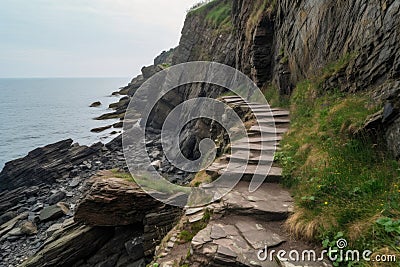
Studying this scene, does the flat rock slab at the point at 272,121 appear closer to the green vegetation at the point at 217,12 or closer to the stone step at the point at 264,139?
the stone step at the point at 264,139

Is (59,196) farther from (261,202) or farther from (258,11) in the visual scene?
(261,202)

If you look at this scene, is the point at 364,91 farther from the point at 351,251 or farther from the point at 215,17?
the point at 215,17

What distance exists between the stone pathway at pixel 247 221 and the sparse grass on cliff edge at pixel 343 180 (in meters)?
0.31

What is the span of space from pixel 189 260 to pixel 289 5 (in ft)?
42.8

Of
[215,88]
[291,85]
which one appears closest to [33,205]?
[215,88]

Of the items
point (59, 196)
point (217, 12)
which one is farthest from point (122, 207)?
point (217, 12)

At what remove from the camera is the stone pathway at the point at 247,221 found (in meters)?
4.16

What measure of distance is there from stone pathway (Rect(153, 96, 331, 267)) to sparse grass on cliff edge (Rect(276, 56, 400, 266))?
306mm

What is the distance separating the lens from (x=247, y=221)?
5121 millimetres

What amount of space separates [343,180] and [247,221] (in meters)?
1.94

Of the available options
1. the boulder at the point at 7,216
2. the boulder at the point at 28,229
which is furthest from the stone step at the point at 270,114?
the boulder at the point at 7,216

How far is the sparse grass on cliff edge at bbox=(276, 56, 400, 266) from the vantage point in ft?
12.0

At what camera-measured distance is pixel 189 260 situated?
445cm

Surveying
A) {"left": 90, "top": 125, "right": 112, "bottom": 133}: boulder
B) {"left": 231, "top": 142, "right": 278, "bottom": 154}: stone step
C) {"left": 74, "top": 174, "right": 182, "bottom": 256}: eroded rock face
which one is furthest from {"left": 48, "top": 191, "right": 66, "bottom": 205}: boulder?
{"left": 90, "top": 125, "right": 112, "bottom": 133}: boulder
